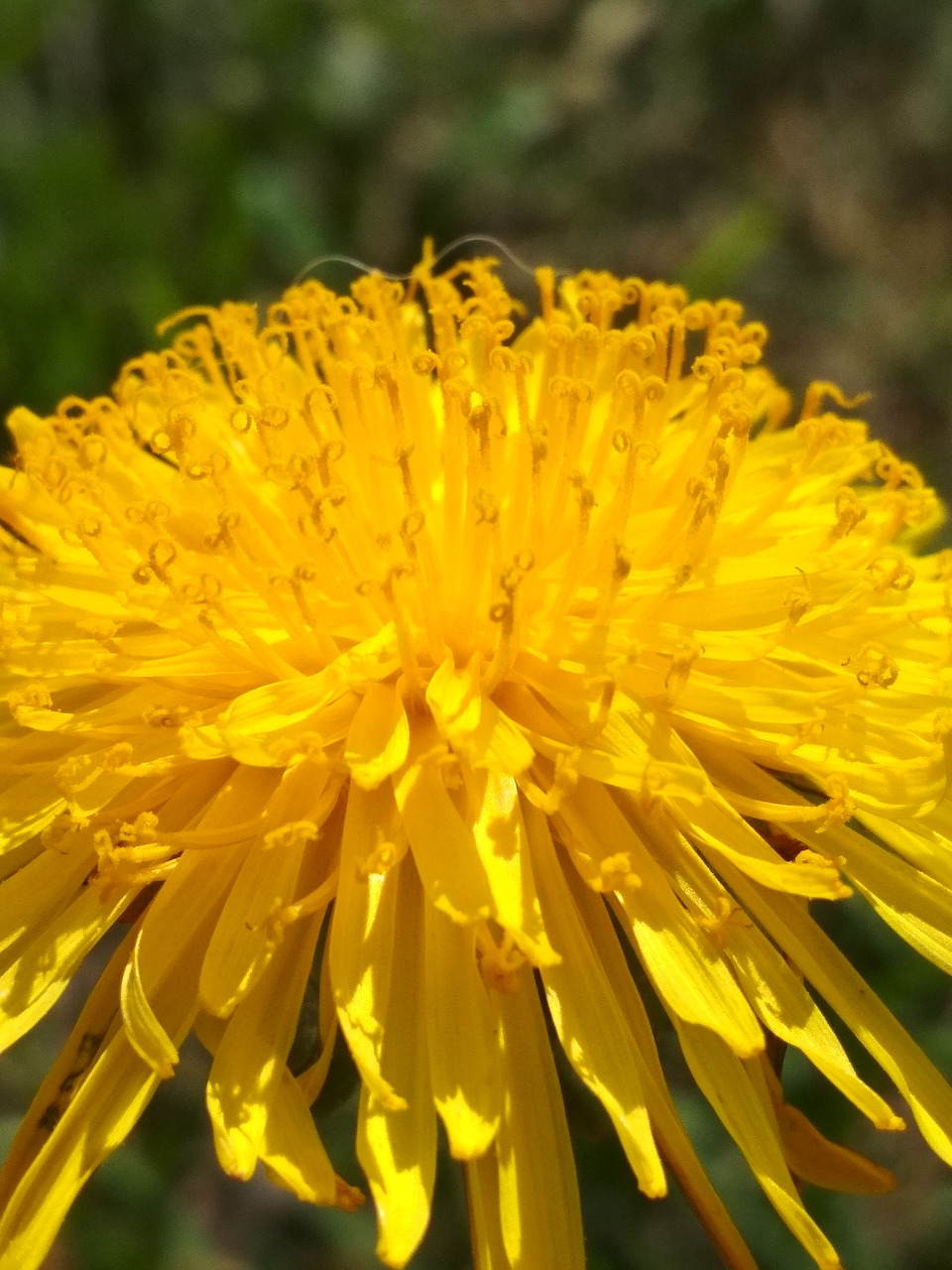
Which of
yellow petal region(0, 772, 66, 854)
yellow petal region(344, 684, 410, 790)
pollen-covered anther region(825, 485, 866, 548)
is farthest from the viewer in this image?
pollen-covered anther region(825, 485, 866, 548)

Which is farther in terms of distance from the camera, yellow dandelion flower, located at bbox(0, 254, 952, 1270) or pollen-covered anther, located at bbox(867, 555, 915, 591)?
pollen-covered anther, located at bbox(867, 555, 915, 591)

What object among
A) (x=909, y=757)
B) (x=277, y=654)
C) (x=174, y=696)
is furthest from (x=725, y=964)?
(x=174, y=696)

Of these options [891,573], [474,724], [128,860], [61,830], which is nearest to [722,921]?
[474,724]

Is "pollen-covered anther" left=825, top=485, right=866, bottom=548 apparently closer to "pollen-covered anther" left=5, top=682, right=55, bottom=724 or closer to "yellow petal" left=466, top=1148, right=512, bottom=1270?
"yellow petal" left=466, top=1148, right=512, bottom=1270

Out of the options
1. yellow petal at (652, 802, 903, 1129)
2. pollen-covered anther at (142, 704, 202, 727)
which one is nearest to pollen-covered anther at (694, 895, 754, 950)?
yellow petal at (652, 802, 903, 1129)

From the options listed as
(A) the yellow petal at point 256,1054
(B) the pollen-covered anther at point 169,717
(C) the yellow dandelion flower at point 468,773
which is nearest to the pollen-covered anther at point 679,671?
(C) the yellow dandelion flower at point 468,773

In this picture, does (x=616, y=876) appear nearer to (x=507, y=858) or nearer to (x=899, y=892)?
(x=507, y=858)

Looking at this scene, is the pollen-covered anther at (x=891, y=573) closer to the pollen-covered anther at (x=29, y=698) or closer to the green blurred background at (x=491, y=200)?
the green blurred background at (x=491, y=200)
